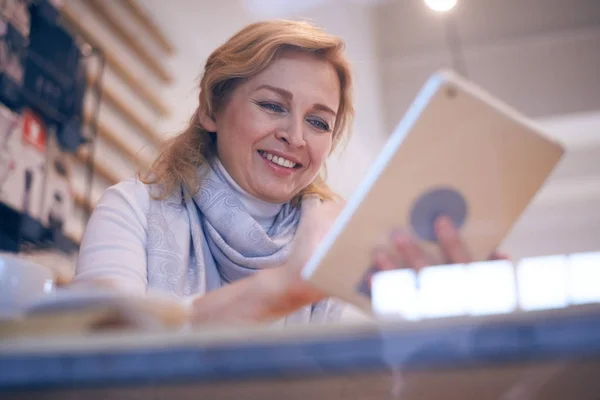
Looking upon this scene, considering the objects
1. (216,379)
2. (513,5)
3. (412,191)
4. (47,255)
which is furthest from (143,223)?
(513,5)

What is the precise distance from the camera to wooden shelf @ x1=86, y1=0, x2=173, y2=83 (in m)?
2.95

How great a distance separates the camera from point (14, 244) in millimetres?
2203

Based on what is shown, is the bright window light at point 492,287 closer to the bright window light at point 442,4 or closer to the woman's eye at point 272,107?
the bright window light at point 442,4

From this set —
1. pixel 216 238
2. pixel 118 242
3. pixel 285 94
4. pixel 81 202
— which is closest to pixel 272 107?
pixel 285 94

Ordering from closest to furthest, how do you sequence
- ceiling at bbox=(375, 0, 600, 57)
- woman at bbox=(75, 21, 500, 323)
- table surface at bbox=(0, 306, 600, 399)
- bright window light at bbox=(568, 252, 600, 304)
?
table surface at bbox=(0, 306, 600, 399)
woman at bbox=(75, 21, 500, 323)
ceiling at bbox=(375, 0, 600, 57)
bright window light at bbox=(568, 252, 600, 304)

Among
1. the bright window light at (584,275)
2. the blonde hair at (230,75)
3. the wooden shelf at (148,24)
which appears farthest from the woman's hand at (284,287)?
the bright window light at (584,275)

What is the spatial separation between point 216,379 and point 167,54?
3.25 meters

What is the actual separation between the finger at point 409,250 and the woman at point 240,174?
1.52 ft

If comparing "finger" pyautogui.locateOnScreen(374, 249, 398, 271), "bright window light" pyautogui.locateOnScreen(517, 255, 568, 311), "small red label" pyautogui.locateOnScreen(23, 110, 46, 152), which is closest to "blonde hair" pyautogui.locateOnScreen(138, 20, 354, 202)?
"finger" pyautogui.locateOnScreen(374, 249, 398, 271)

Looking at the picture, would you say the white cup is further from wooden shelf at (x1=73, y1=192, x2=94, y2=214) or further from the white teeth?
wooden shelf at (x1=73, y1=192, x2=94, y2=214)

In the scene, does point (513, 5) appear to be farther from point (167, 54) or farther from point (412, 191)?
point (412, 191)

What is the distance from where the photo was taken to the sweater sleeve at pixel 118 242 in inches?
45.3

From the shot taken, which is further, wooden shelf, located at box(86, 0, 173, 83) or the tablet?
wooden shelf, located at box(86, 0, 173, 83)

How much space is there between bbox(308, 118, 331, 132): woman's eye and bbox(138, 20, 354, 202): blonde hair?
0.50 feet
